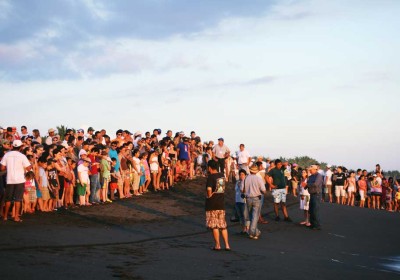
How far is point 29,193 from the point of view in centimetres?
1766

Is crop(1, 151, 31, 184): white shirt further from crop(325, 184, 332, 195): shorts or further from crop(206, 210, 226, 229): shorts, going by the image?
crop(325, 184, 332, 195): shorts

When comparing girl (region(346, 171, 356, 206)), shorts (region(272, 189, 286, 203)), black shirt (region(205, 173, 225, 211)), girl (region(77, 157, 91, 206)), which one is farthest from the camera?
girl (region(346, 171, 356, 206))

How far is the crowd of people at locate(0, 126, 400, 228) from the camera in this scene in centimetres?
1742

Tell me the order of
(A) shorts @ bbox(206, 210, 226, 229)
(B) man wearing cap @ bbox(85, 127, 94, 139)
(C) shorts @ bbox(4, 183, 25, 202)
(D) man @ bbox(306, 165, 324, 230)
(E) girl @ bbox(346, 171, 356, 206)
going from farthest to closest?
(E) girl @ bbox(346, 171, 356, 206)
(B) man wearing cap @ bbox(85, 127, 94, 139)
(D) man @ bbox(306, 165, 324, 230)
(C) shorts @ bbox(4, 183, 25, 202)
(A) shorts @ bbox(206, 210, 226, 229)

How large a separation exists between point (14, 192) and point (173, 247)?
5.05 m

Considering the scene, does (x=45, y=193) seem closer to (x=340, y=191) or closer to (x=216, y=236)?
(x=216, y=236)

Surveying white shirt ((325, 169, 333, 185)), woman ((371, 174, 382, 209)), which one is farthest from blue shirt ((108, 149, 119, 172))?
woman ((371, 174, 382, 209))

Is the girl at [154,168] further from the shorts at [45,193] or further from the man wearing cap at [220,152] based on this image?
the shorts at [45,193]

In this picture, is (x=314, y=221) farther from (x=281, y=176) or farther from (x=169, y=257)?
(x=169, y=257)

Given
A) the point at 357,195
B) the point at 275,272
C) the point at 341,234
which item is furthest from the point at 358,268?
the point at 357,195

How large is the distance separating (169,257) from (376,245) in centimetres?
816

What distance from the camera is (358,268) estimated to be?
13.1 m

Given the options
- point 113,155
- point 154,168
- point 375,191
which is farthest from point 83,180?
point 375,191

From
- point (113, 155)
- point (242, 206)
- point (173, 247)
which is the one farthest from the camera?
point (113, 155)
